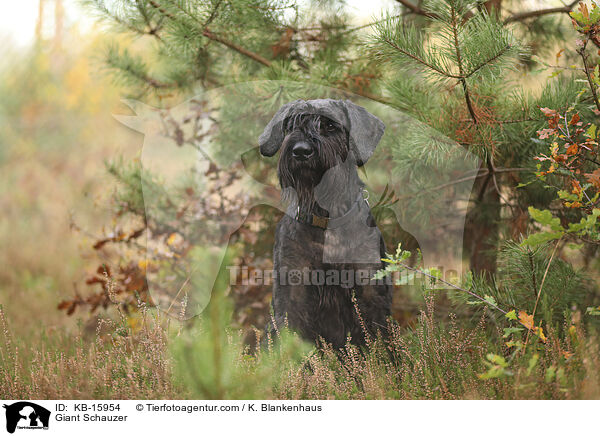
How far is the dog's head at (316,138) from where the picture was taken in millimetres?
1905

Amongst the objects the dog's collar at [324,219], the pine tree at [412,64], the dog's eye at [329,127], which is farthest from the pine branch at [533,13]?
the dog's collar at [324,219]

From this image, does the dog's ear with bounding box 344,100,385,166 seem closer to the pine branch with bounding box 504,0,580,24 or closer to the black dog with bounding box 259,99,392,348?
the black dog with bounding box 259,99,392,348

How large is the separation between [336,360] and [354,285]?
324mm

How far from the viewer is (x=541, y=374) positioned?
1.94 metres

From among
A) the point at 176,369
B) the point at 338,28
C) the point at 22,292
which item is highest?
the point at 338,28

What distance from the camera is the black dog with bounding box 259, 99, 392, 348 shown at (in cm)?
194

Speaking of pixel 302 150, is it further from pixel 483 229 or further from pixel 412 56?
pixel 483 229

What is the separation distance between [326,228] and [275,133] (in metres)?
0.44

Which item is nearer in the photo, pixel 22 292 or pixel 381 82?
pixel 381 82

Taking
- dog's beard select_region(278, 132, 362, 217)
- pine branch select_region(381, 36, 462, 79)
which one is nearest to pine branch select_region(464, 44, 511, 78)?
pine branch select_region(381, 36, 462, 79)

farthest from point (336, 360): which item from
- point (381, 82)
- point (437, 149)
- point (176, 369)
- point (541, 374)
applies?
point (381, 82)
